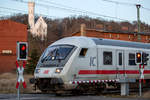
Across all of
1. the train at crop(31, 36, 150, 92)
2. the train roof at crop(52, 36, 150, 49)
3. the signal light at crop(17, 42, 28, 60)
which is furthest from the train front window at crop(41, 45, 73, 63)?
the signal light at crop(17, 42, 28, 60)

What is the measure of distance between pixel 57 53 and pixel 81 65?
1.59 metres

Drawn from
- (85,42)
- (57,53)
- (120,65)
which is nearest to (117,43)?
(120,65)

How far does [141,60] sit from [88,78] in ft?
11.1

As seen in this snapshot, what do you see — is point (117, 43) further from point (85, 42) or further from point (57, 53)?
point (57, 53)

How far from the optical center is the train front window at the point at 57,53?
56.7 feet

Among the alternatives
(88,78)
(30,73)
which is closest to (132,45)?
(88,78)

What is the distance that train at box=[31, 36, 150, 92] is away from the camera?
16.7 meters

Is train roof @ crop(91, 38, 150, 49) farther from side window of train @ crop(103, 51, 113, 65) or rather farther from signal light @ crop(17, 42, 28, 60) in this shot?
signal light @ crop(17, 42, 28, 60)

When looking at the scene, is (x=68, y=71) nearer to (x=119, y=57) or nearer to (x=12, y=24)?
(x=119, y=57)

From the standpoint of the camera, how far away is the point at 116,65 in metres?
19.8

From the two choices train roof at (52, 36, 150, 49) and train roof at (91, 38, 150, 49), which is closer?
train roof at (52, 36, 150, 49)

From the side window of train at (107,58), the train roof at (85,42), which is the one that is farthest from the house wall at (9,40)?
the side window of train at (107,58)

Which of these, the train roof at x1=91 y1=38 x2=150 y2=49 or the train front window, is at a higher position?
the train roof at x1=91 y1=38 x2=150 y2=49

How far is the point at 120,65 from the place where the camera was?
2009cm
